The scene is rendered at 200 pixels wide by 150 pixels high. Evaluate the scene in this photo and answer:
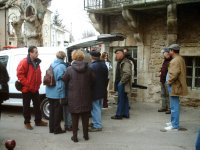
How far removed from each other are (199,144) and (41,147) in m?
4.26

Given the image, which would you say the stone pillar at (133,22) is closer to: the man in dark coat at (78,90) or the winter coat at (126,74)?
the winter coat at (126,74)

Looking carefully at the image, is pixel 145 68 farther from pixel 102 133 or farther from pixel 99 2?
pixel 102 133

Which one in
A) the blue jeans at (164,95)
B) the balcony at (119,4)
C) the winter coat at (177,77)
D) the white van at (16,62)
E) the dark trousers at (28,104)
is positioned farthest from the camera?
the balcony at (119,4)

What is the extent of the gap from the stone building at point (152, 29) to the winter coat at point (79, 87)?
501 centimetres

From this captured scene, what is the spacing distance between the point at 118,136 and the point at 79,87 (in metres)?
1.52

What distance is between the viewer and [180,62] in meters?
8.34

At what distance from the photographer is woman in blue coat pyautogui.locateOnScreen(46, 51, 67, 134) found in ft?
26.9

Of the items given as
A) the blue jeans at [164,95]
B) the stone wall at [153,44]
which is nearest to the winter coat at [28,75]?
the blue jeans at [164,95]

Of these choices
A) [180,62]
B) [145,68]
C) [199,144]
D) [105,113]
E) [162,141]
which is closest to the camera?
[199,144]

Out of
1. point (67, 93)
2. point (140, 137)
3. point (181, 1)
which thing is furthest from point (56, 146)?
point (181, 1)

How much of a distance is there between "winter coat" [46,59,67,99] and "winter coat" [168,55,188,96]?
8.00ft

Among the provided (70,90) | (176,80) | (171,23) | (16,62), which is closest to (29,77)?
(70,90)

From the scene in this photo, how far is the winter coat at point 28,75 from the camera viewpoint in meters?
8.45

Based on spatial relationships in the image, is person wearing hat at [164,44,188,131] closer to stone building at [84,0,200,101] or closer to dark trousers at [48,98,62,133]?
dark trousers at [48,98,62,133]
